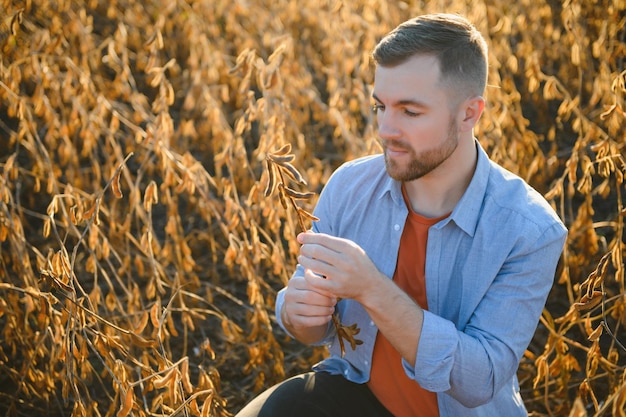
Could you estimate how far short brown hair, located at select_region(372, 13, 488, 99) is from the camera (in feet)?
4.40

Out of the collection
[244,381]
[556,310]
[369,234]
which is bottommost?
[244,381]

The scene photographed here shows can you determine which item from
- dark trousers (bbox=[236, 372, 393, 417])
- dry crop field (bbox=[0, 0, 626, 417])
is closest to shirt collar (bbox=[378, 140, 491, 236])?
dry crop field (bbox=[0, 0, 626, 417])

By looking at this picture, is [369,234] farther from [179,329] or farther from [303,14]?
[303,14]

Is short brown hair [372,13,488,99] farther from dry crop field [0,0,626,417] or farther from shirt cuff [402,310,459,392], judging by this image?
shirt cuff [402,310,459,392]

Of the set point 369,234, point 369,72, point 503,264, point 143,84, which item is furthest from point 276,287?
point 143,84

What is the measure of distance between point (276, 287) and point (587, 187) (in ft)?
3.94

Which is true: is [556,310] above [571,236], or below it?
below

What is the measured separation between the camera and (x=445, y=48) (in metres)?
1.34

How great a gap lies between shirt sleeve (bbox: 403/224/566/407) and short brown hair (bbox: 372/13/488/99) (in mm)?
340

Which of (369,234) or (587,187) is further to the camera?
(587,187)

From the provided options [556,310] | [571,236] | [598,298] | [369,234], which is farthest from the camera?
[556,310]

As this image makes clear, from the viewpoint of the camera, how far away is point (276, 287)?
8.32ft

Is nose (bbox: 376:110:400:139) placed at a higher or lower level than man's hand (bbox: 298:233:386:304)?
higher

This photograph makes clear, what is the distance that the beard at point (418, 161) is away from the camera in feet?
4.46
